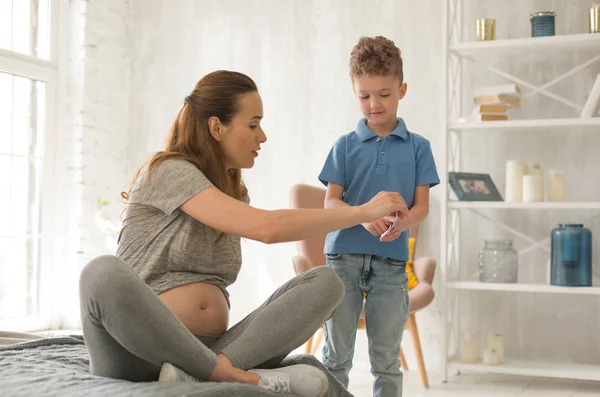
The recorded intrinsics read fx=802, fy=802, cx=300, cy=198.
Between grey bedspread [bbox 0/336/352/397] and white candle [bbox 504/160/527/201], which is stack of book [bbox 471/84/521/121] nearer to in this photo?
white candle [bbox 504/160/527/201]

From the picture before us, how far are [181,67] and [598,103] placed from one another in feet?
8.24

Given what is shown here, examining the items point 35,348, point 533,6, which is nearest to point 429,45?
point 533,6

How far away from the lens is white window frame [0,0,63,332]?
4809 mm

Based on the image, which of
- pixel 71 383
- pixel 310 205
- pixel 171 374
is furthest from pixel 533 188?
pixel 71 383

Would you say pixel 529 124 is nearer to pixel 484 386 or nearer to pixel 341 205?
pixel 484 386

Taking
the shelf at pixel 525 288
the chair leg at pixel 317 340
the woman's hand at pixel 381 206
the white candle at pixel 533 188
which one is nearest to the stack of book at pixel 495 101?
the white candle at pixel 533 188

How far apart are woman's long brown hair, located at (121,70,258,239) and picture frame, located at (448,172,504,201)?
2.01 meters

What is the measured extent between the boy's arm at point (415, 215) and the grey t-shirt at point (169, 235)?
47cm

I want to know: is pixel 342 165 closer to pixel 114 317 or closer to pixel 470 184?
pixel 114 317

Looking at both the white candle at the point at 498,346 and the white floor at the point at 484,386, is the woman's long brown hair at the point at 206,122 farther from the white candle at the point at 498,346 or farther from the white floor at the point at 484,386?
the white candle at the point at 498,346

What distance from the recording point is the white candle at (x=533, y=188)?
3.75m

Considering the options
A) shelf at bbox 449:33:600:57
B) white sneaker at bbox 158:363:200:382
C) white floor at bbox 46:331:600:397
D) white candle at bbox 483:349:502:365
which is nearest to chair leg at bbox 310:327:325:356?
white floor at bbox 46:331:600:397

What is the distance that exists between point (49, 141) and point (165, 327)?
3.53 m

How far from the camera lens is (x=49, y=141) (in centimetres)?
485
